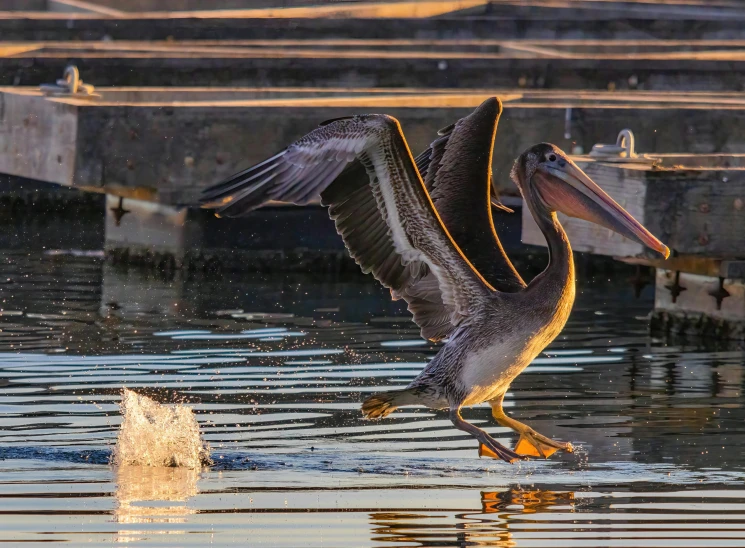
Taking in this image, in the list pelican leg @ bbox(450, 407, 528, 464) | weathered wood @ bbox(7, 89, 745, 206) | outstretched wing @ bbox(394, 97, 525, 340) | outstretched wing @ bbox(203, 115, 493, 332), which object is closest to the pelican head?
outstretched wing @ bbox(394, 97, 525, 340)

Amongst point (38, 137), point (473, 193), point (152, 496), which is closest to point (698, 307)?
point (473, 193)

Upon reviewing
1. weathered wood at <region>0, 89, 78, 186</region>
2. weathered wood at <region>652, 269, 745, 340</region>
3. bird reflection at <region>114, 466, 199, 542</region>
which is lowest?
bird reflection at <region>114, 466, 199, 542</region>

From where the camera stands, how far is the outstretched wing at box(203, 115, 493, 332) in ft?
30.7

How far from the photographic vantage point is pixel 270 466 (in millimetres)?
9859

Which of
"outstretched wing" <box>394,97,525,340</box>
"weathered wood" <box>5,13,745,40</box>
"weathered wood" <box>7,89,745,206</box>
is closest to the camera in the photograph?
"outstretched wing" <box>394,97,525,340</box>

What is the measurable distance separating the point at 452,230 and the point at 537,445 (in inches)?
58.4

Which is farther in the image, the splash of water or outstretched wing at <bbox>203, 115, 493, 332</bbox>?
the splash of water

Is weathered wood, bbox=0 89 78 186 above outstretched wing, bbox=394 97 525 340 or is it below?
above

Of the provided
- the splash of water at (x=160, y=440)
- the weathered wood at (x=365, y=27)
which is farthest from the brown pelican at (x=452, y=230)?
the weathered wood at (x=365, y=27)

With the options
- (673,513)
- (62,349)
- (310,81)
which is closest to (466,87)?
(310,81)

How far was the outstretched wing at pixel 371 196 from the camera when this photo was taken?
9367 mm

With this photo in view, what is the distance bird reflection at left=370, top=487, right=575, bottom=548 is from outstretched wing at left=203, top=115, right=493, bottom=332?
1.39m

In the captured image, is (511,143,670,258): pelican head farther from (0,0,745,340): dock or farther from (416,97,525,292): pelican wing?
(0,0,745,340): dock

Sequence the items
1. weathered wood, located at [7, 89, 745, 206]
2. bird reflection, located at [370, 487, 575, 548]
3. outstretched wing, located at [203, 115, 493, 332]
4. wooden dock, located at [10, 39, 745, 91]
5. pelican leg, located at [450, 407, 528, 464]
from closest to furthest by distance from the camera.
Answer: bird reflection, located at [370, 487, 575, 548]
outstretched wing, located at [203, 115, 493, 332]
pelican leg, located at [450, 407, 528, 464]
weathered wood, located at [7, 89, 745, 206]
wooden dock, located at [10, 39, 745, 91]
